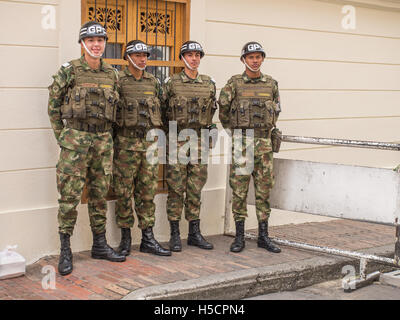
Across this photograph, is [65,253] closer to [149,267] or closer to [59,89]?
[149,267]

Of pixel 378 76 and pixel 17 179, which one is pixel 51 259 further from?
pixel 378 76

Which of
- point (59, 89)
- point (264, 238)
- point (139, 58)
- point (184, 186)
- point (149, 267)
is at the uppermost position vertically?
point (139, 58)

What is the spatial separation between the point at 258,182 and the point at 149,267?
4.91 feet

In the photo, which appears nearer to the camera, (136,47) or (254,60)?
(136,47)

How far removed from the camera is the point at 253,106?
6.57 metres

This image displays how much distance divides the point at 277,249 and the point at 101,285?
203 centimetres

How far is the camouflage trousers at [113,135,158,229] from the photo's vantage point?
246 inches

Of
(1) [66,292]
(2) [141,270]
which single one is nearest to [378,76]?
(2) [141,270]

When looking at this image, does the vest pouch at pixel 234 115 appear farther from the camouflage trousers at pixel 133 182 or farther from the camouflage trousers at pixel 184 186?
the camouflage trousers at pixel 133 182

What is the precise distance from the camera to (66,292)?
5.30 metres

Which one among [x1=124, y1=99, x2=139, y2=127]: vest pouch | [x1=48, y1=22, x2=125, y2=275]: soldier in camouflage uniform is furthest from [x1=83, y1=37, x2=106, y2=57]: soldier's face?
[x1=124, y1=99, x2=139, y2=127]: vest pouch

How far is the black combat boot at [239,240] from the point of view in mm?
6676

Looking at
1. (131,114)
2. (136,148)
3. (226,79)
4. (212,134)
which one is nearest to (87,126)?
(131,114)
